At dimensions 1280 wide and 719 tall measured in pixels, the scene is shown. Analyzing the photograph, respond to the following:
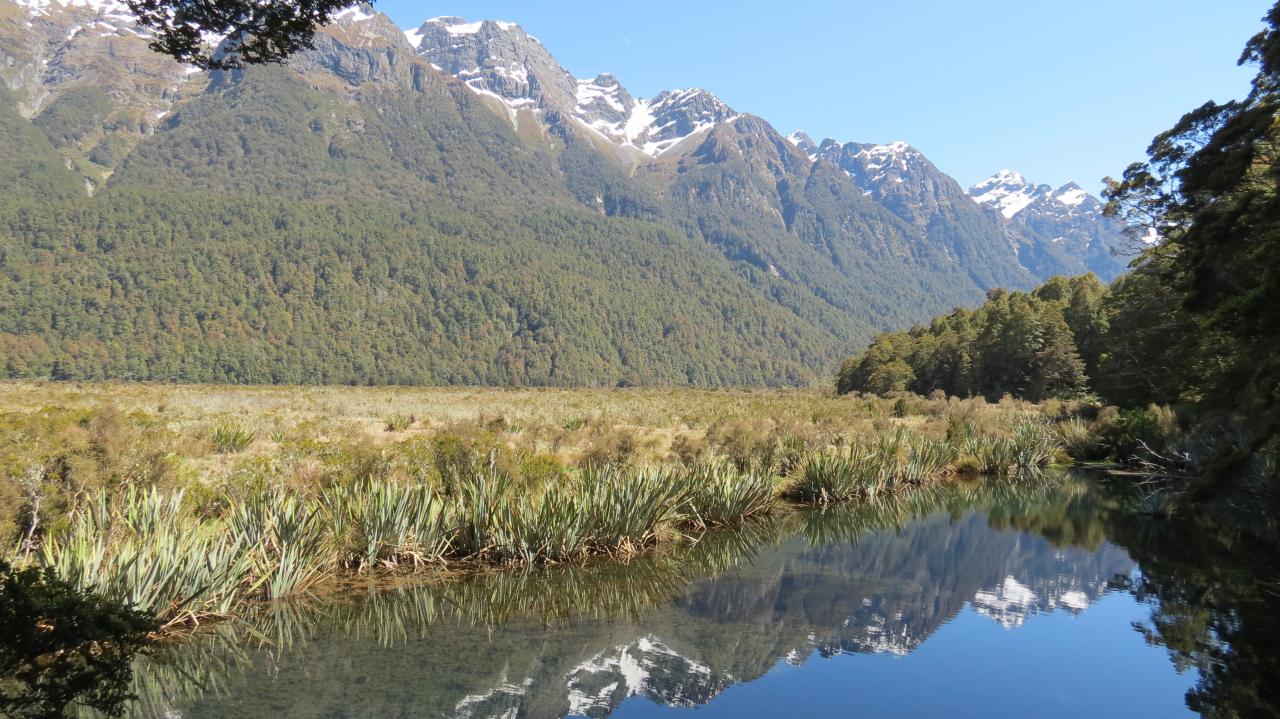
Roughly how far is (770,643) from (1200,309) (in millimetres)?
14338

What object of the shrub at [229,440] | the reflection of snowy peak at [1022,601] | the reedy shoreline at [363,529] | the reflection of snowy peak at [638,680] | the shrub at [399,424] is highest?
the reedy shoreline at [363,529]

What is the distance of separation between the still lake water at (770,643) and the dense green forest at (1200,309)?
13.2 ft

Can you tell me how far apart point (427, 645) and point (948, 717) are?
18.8 feet

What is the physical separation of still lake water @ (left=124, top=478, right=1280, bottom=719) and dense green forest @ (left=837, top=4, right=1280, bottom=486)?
4.01 meters

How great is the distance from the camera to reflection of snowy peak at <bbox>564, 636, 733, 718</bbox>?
7230 mm

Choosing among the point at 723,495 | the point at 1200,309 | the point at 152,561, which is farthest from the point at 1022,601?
the point at 152,561

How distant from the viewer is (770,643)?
29.0 ft

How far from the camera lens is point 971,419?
29031mm

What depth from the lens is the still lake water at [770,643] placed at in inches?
276

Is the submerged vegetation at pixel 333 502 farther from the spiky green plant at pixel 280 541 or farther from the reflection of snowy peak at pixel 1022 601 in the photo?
the reflection of snowy peak at pixel 1022 601

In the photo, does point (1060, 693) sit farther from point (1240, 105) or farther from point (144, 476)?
point (1240, 105)

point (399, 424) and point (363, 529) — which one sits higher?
point (363, 529)

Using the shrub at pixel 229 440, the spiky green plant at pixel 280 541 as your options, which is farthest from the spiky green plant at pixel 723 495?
the shrub at pixel 229 440

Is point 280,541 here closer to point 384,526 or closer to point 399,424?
point 384,526
